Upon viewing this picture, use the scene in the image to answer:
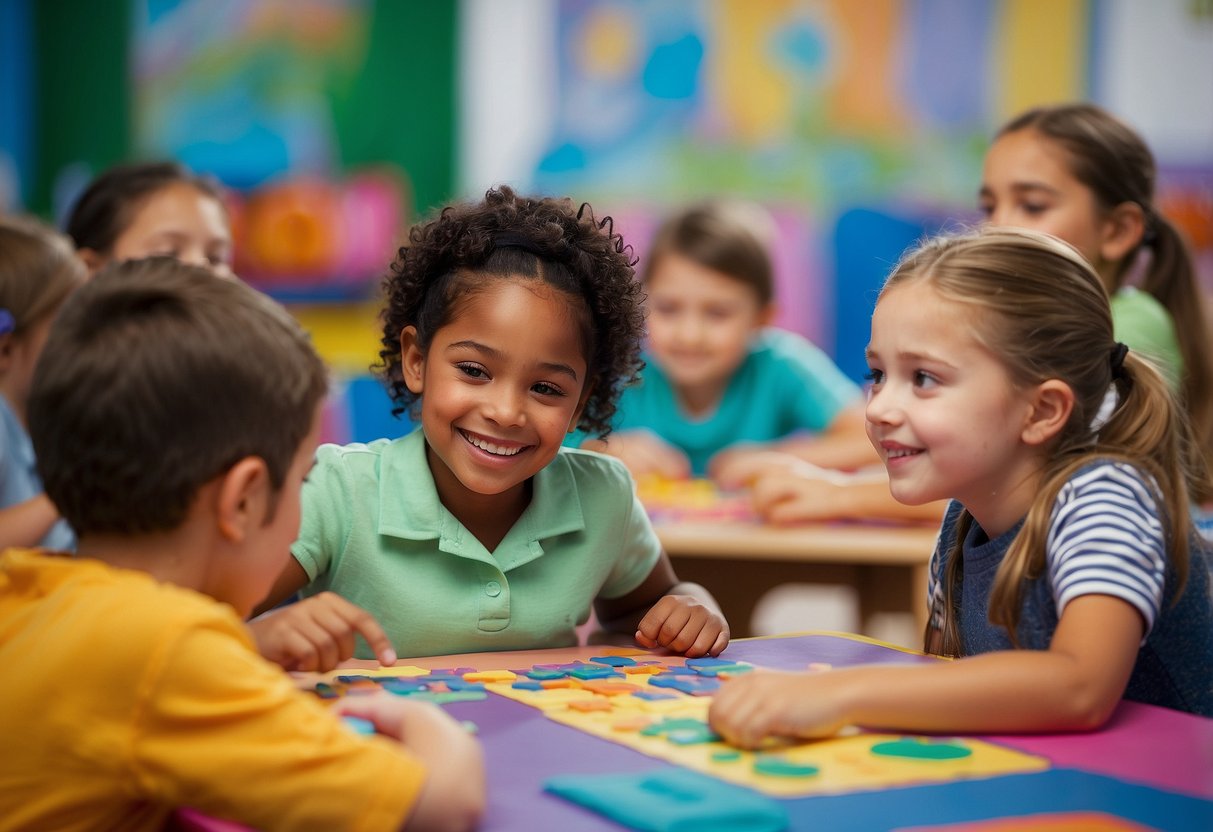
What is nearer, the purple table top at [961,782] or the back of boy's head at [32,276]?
the purple table top at [961,782]

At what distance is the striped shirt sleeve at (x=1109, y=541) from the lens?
4.27 ft

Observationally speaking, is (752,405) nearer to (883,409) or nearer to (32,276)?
(32,276)

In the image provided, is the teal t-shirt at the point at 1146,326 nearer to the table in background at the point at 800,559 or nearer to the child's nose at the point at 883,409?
the table in background at the point at 800,559

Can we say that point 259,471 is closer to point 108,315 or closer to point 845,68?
point 108,315

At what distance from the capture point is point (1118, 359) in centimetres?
155

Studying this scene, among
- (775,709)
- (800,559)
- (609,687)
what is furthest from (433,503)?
(800,559)

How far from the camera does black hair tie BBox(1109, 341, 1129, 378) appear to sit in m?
1.55

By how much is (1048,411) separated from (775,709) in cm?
56

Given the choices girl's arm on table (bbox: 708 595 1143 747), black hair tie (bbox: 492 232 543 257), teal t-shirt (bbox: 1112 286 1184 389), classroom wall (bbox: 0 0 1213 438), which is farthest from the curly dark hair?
classroom wall (bbox: 0 0 1213 438)

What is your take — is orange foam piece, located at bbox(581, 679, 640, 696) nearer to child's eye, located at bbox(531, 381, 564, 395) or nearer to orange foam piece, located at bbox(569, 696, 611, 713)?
orange foam piece, located at bbox(569, 696, 611, 713)

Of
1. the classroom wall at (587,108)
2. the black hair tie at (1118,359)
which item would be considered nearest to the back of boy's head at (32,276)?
the black hair tie at (1118,359)

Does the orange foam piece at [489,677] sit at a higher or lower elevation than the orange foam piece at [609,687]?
lower

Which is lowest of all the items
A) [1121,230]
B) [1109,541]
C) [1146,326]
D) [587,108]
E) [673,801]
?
[673,801]

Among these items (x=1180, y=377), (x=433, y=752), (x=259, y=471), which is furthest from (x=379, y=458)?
(x=1180, y=377)
